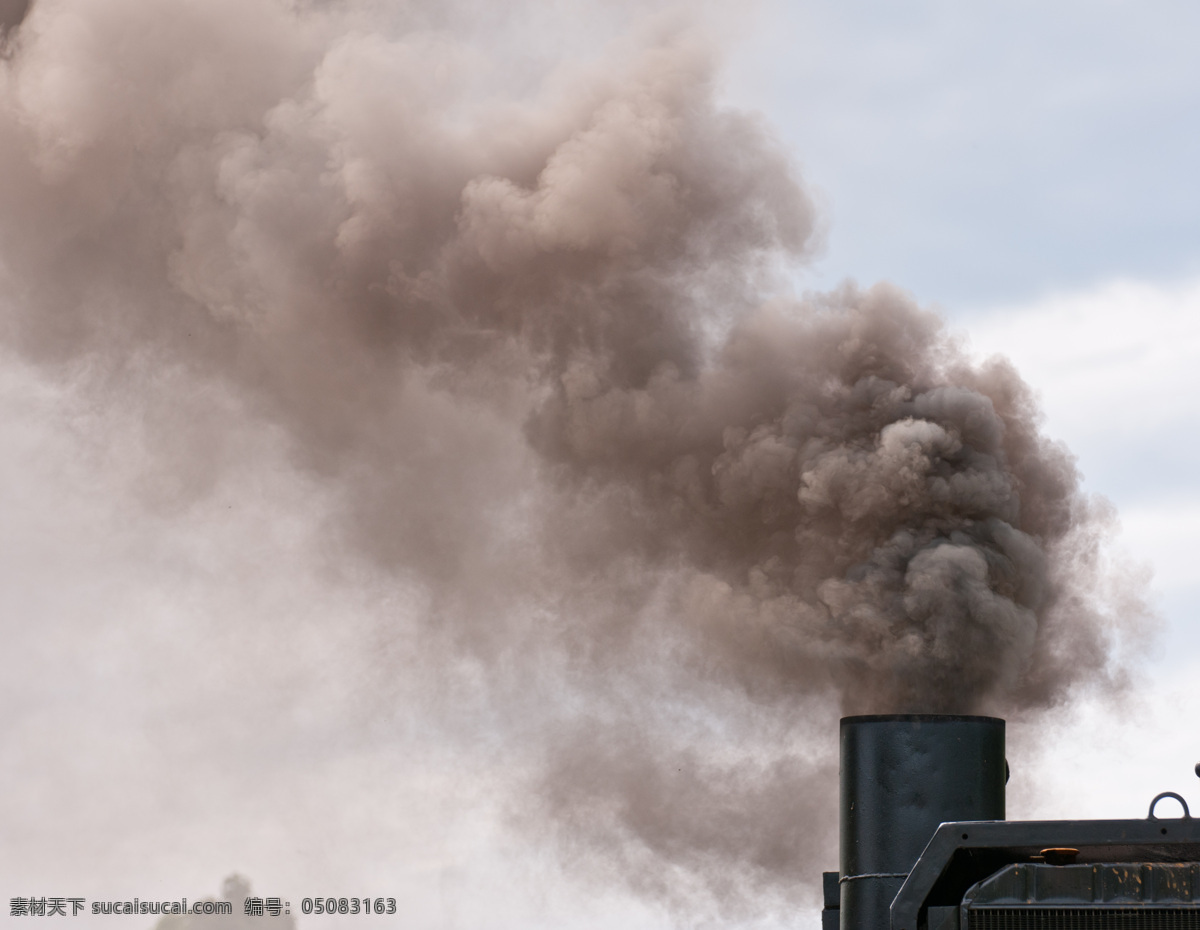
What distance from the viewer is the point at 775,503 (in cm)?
1316

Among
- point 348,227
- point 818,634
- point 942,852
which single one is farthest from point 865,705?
point 348,227

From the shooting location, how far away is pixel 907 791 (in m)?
8.47

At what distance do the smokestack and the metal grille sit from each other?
151 centimetres

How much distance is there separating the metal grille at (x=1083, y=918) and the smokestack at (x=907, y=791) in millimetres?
1509

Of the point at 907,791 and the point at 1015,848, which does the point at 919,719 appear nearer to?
the point at 907,791

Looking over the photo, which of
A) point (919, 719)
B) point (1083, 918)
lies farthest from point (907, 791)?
point (1083, 918)

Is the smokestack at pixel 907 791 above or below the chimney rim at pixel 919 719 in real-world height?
below

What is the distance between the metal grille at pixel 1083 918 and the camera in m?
6.53

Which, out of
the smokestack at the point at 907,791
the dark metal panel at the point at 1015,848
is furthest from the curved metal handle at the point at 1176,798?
the smokestack at the point at 907,791

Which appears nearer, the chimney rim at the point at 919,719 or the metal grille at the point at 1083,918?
the metal grille at the point at 1083,918

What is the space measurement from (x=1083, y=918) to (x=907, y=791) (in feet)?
6.12

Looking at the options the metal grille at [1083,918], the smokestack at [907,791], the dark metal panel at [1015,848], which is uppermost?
the smokestack at [907,791]

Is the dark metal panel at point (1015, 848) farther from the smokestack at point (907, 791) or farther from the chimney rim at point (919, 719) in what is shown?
the chimney rim at point (919, 719)

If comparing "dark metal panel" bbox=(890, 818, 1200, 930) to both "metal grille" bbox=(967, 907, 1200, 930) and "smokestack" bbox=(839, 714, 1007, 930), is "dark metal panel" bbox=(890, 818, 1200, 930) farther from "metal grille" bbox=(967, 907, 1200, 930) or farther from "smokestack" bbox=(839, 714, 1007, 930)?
"smokestack" bbox=(839, 714, 1007, 930)
